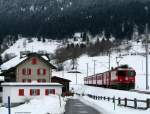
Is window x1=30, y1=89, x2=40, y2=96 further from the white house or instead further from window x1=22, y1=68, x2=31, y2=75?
window x1=22, y1=68, x2=31, y2=75

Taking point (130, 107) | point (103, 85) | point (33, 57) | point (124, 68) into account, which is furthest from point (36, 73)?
point (130, 107)

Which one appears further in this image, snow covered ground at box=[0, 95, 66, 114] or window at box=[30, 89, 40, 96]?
window at box=[30, 89, 40, 96]

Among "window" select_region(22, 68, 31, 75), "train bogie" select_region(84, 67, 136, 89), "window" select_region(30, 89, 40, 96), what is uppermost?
"window" select_region(22, 68, 31, 75)

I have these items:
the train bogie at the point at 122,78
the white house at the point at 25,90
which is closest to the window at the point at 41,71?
the white house at the point at 25,90

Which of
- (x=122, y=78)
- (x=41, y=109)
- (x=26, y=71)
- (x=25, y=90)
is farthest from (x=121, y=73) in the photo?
(x=26, y=71)

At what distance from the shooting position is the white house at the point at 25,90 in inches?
2954

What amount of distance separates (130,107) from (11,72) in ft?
204

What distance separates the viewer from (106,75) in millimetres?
69500

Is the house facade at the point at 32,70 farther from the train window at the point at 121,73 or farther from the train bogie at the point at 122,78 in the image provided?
the train window at the point at 121,73

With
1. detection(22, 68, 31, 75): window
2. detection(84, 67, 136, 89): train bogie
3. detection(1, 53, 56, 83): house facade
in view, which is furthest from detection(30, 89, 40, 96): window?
detection(84, 67, 136, 89): train bogie

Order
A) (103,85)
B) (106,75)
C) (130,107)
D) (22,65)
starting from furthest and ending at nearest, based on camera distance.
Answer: (22,65)
(103,85)
(106,75)
(130,107)

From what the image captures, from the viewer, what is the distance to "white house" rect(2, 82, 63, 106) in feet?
246

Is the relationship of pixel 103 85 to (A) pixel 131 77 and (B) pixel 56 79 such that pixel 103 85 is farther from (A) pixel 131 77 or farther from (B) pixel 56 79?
(B) pixel 56 79

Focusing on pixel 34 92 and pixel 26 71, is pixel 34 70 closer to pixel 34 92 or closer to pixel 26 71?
pixel 26 71
